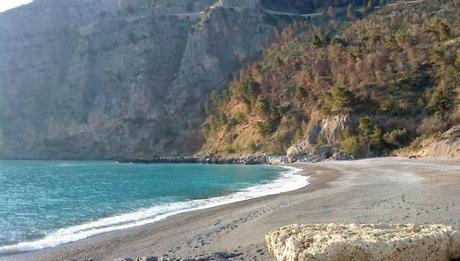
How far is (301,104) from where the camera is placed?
286 feet

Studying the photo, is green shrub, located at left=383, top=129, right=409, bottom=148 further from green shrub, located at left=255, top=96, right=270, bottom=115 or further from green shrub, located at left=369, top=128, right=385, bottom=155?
green shrub, located at left=255, top=96, right=270, bottom=115

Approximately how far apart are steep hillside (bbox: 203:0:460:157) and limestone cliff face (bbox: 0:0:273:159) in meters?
20.0

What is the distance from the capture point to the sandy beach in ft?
51.1

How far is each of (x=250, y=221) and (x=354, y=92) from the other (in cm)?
5789

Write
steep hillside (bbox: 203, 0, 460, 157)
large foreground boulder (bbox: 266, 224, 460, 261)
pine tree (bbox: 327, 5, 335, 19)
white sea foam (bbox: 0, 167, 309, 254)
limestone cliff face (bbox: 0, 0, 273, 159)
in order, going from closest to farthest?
large foreground boulder (bbox: 266, 224, 460, 261) → white sea foam (bbox: 0, 167, 309, 254) → steep hillside (bbox: 203, 0, 460, 157) → limestone cliff face (bbox: 0, 0, 273, 159) → pine tree (bbox: 327, 5, 335, 19)

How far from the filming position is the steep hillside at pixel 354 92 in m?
64.8

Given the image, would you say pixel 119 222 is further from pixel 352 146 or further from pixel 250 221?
pixel 352 146

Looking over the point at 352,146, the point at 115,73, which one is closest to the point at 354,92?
the point at 352,146

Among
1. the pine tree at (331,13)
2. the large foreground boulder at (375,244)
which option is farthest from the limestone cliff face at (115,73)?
the large foreground boulder at (375,244)

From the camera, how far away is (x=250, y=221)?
2016 centimetres

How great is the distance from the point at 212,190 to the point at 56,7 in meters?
156

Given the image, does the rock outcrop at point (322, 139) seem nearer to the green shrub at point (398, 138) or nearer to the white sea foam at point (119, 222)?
the green shrub at point (398, 138)

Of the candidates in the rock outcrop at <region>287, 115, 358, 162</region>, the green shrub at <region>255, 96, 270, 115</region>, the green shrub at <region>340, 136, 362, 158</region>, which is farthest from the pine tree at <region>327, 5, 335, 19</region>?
the green shrub at <region>340, 136, 362, 158</region>

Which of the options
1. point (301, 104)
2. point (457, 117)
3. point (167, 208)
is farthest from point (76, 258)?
point (301, 104)
